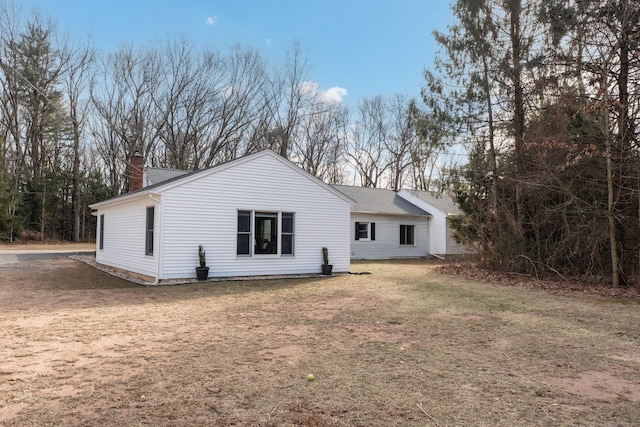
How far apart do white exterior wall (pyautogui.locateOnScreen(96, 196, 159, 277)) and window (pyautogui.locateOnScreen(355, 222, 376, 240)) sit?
1148 centimetres

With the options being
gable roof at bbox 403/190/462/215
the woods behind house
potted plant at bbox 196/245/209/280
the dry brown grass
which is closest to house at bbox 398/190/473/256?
gable roof at bbox 403/190/462/215

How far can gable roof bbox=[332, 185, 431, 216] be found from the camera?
72.4 feet

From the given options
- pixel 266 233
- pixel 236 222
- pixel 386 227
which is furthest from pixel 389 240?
pixel 236 222

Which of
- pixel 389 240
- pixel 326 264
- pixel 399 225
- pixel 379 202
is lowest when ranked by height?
pixel 326 264

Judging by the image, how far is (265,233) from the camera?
12.9m

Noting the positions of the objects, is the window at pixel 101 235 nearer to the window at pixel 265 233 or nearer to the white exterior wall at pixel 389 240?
the window at pixel 265 233

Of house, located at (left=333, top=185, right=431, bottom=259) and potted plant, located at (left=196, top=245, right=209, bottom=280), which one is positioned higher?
house, located at (left=333, top=185, right=431, bottom=259)

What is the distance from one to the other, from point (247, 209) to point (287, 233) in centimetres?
156

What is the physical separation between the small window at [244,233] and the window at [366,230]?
10.0 meters

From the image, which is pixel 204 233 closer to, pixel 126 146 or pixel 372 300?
pixel 372 300

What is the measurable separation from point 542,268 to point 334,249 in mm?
6632

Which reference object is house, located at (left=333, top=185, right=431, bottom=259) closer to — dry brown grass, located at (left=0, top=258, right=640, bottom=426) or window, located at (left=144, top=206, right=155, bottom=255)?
window, located at (left=144, top=206, right=155, bottom=255)

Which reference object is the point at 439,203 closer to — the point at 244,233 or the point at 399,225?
the point at 399,225

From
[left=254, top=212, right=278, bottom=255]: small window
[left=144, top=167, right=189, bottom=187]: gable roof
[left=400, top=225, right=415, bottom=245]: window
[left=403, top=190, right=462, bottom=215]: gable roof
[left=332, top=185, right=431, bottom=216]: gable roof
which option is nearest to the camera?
[left=254, top=212, right=278, bottom=255]: small window
